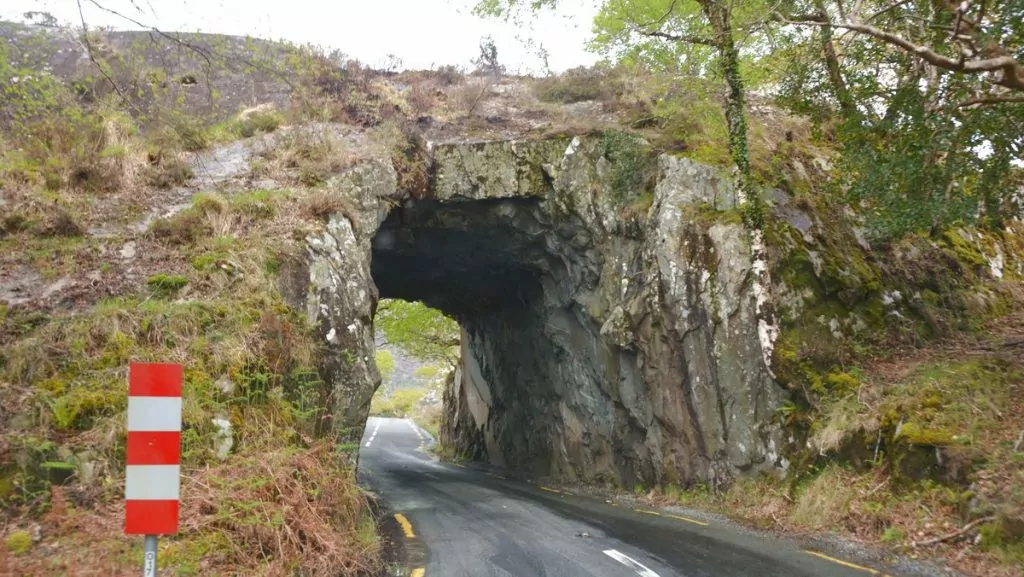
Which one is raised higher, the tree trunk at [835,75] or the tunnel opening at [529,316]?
the tree trunk at [835,75]

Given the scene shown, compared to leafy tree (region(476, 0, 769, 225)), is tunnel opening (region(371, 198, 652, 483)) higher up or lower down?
lower down

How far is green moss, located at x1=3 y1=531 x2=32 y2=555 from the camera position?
520 centimetres

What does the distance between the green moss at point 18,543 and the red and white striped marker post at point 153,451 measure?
9.13ft

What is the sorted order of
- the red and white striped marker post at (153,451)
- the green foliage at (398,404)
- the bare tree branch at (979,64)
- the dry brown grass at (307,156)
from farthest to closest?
the green foliage at (398,404)
the dry brown grass at (307,156)
the bare tree branch at (979,64)
the red and white striped marker post at (153,451)

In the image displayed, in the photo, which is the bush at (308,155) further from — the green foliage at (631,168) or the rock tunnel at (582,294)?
the green foliage at (631,168)

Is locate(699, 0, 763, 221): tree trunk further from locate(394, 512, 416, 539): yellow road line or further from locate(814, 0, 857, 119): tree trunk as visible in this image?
locate(394, 512, 416, 539): yellow road line

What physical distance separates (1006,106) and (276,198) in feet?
38.6

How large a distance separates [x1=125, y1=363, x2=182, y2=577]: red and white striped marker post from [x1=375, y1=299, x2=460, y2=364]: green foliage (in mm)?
27238

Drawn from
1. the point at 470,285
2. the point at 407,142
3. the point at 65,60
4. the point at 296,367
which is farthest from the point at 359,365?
the point at 65,60

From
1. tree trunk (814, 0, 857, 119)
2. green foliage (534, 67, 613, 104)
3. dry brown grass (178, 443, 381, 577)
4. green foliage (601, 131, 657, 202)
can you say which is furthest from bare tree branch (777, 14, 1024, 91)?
green foliage (534, 67, 613, 104)

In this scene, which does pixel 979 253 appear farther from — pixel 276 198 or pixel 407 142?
pixel 276 198

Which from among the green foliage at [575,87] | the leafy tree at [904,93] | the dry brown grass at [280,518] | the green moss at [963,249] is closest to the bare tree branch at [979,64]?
the leafy tree at [904,93]

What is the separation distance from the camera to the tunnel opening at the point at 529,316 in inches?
630

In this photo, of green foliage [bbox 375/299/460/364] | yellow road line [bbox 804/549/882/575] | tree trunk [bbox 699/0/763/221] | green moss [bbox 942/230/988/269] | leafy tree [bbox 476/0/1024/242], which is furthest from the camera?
green foliage [bbox 375/299/460/364]
